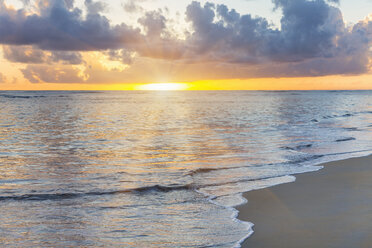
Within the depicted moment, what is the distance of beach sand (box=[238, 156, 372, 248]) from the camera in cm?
591

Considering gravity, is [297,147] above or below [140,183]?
below

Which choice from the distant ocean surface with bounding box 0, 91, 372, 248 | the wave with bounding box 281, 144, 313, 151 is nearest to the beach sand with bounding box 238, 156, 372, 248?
the distant ocean surface with bounding box 0, 91, 372, 248

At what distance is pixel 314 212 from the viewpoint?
289 inches

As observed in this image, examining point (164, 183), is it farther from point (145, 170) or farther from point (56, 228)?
point (56, 228)

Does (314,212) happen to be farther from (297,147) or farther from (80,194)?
(297,147)

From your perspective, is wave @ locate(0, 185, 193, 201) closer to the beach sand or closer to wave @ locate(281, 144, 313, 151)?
the beach sand

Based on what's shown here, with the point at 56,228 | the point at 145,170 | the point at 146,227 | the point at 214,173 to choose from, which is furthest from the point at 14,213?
the point at 214,173

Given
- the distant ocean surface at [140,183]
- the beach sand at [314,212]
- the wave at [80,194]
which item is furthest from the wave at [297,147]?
the wave at [80,194]

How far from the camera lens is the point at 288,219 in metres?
6.98

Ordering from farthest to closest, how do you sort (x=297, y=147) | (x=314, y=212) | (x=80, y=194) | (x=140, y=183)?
(x=297, y=147), (x=140, y=183), (x=80, y=194), (x=314, y=212)

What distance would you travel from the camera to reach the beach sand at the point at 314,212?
5914 mm

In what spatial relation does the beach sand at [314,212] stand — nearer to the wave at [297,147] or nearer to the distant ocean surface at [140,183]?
the distant ocean surface at [140,183]

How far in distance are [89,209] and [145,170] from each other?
406 centimetres

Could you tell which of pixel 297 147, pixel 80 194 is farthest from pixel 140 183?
pixel 297 147
